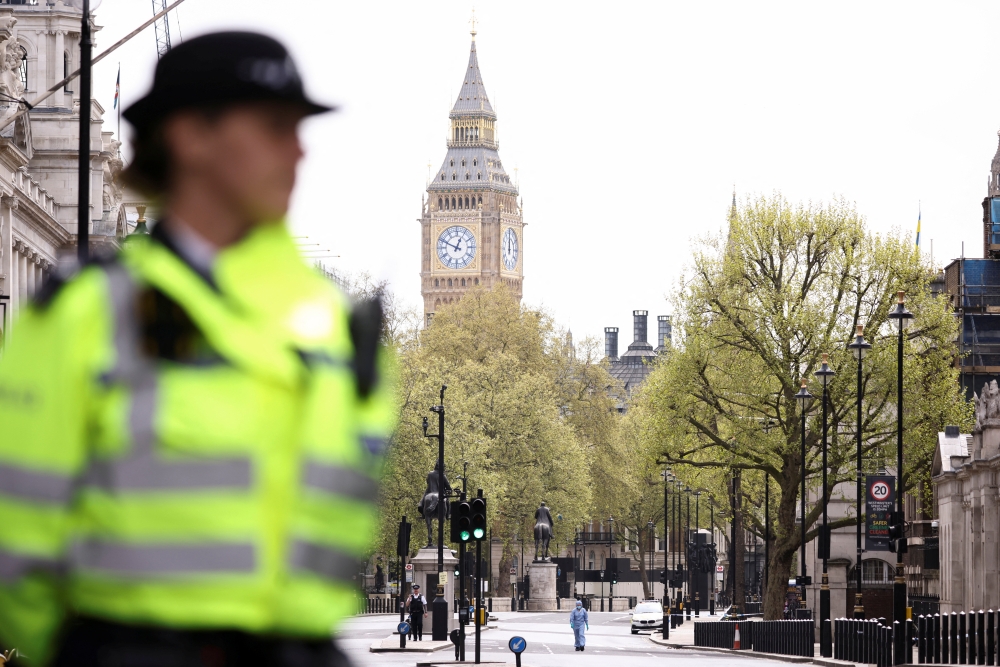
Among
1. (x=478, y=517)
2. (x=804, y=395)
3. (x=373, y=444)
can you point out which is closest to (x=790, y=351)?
(x=804, y=395)

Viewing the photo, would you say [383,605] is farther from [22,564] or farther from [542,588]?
[22,564]

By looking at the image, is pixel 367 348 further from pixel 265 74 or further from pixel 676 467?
pixel 676 467

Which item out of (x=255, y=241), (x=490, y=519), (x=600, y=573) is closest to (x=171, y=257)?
(x=255, y=241)

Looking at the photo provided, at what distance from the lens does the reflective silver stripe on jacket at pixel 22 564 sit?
2.25 metres

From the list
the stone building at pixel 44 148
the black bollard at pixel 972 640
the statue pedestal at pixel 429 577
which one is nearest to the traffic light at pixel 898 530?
the black bollard at pixel 972 640

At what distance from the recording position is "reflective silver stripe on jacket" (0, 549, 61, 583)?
7.37ft

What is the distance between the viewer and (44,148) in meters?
73.1

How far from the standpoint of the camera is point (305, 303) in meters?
2.39

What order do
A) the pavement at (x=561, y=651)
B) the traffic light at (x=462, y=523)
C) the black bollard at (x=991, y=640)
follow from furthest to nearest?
the pavement at (x=561, y=651) → the traffic light at (x=462, y=523) → the black bollard at (x=991, y=640)

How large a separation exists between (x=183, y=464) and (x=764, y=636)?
4340cm

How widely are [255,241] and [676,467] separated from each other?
53.3 metres

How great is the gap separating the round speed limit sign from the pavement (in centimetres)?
459

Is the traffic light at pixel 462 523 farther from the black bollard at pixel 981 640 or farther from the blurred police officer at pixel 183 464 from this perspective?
the blurred police officer at pixel 183 464

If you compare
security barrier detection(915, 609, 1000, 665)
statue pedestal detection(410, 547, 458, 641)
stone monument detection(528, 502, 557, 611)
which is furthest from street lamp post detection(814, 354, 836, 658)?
stone monument detection(528, 502, 557, 611)
